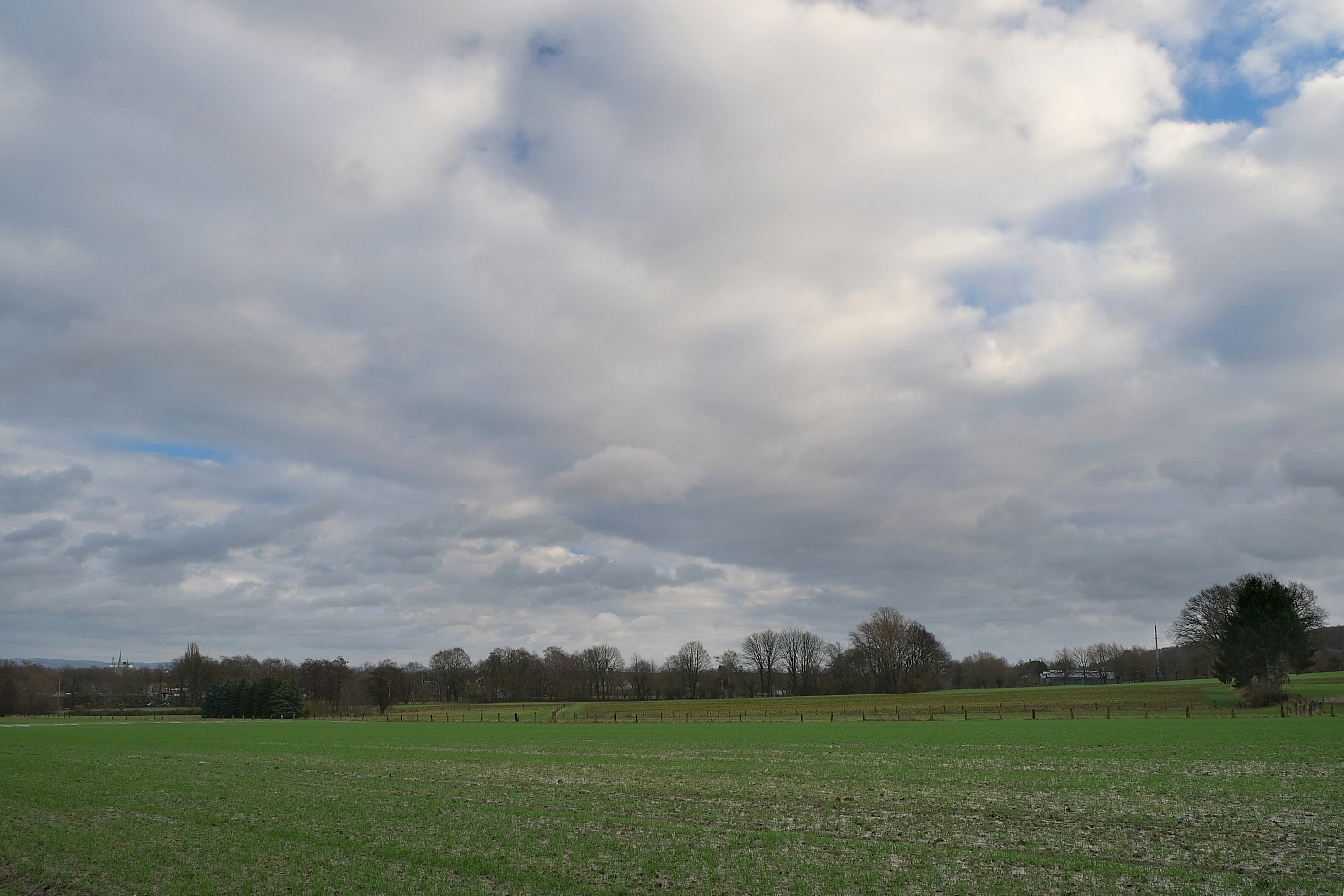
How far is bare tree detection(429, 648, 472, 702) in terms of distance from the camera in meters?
192

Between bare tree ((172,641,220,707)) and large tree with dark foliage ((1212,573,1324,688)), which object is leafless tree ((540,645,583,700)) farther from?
large tree with dark foliage ((1212,573,1324,688))

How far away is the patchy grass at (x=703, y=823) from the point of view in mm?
15133

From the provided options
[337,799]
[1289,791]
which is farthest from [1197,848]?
[337,799]

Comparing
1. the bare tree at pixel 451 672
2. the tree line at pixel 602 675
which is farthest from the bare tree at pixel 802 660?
the bare tree at pixel 451 672

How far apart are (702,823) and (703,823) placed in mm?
23

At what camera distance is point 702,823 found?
2023 centimetres

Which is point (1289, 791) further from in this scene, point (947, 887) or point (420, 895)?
point (420, 895)

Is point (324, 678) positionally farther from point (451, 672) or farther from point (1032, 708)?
point (1032, 708)

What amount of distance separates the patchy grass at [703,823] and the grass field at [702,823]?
0.28 ft

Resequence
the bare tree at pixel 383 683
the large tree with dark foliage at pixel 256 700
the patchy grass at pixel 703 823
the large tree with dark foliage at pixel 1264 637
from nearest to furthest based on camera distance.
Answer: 1. the patchy grass at pixel 703 823
2. the large tree with dark foliage at pixel 1264 637
3. the large tree with dark foliage at pixel 256 700
4. the bare tree at pixel 383 683

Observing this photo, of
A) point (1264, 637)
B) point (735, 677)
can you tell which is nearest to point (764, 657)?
point (735, 677)

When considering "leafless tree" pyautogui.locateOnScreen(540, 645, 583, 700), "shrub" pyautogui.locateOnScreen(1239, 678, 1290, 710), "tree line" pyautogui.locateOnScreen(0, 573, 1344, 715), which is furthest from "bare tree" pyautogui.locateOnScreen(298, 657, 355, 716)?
"shrub" pyautogui.locateOnScreen(1239, 678, 1290, 710)

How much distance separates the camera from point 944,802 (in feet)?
73.6

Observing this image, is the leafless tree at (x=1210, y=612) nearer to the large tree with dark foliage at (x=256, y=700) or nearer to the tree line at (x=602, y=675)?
the tree line at (x=602, y=675)
